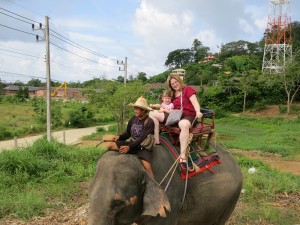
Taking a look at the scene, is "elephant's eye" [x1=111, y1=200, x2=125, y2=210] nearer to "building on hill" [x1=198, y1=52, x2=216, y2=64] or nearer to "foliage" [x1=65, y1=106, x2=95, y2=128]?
"foliage" [x1=65, y1=106, x2=95, y2=128]

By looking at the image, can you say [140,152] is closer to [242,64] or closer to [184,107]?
[184,107]

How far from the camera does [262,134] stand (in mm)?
24812

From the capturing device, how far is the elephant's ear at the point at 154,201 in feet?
10.2

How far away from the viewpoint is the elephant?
2.97m

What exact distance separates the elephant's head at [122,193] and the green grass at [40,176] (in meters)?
4.05

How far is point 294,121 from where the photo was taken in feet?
93.1

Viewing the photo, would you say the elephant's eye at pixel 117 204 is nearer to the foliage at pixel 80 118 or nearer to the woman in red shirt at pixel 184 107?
the woman in red shirt at pixel 184 107

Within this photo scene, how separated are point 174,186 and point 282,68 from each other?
32246mm

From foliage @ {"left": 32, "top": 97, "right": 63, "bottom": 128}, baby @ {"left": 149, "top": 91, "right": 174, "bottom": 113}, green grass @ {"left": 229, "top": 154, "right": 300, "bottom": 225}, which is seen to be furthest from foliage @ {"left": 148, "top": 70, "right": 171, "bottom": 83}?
baby @ {"left": 149, "top": 91, "right": 174, "bottom": 113}

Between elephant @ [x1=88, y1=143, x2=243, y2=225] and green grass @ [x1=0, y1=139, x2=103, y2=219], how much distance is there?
362 cm

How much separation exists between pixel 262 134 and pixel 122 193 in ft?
75.9

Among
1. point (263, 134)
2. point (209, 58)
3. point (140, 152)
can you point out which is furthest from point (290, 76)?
point (209, 58)

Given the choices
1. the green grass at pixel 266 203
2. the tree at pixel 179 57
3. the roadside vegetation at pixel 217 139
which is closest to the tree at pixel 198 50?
the tree at pixel 179 57

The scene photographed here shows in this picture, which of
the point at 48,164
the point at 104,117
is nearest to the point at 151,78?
the point at 104,117
